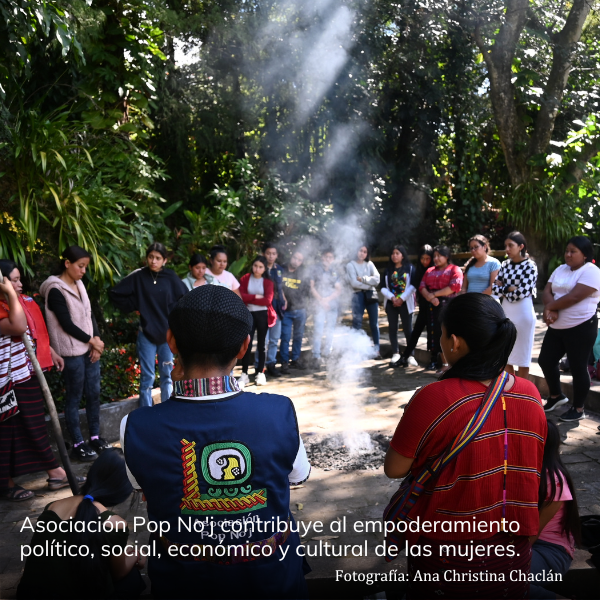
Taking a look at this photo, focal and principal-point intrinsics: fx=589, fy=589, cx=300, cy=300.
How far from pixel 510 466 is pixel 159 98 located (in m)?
10.6

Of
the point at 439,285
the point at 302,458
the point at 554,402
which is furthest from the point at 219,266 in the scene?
the point at 302,458

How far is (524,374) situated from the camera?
6.62m

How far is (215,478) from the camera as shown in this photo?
181 centimetres

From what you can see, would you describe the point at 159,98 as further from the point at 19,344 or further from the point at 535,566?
the point at 535,566

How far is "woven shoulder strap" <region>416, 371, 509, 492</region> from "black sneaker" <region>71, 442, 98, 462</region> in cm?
393

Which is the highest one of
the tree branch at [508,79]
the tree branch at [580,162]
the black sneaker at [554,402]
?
the tree branch at [508,79]

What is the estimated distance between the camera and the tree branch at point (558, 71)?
13070 mm

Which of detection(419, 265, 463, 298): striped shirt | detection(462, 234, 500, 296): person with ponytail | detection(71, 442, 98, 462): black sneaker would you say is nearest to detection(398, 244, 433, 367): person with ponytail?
detection(419, 265, 463, 298): striped shirt

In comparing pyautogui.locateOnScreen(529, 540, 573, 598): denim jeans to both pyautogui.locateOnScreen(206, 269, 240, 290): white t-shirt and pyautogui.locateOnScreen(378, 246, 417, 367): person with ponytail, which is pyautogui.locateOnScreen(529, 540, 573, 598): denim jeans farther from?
pyautogui.locateOnScreen(378, 246, 417, 367): person with ponytail

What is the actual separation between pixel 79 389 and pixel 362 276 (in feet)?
17.0

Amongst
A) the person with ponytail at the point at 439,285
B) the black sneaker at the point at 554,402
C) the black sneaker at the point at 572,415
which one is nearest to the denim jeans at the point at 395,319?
the person with ponytail at the point at 439,285

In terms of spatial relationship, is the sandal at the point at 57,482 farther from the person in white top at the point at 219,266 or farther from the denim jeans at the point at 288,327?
the denim jeans at the point at 288,327

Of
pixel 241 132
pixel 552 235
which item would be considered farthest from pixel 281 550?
pixel 552 235

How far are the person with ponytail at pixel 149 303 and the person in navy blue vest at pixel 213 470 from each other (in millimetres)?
4179
